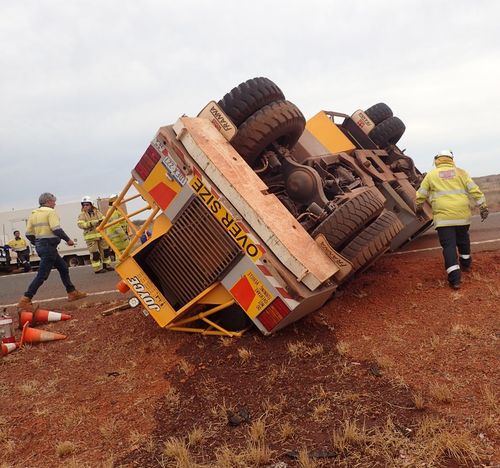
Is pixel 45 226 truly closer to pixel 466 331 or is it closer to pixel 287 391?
pixel 287 391

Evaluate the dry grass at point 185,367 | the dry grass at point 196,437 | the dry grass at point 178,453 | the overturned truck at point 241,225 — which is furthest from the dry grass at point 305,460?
the dry grass at point 185,367

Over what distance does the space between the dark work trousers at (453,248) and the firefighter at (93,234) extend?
22.4 ft

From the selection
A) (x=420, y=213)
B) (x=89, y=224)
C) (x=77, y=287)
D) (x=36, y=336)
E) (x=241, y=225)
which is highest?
(x=241, y=225)

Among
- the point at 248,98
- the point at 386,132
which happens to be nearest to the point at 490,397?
the point at 248,98

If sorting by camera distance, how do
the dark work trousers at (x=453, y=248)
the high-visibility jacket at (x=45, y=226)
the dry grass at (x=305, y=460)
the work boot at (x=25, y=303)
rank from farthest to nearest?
1. the high-visibility jacket at (x=45, y=226)
2. the work boot at (x=25, y=303)
3. the dark work trousers at (x=453, y=248)
4. the dry grass at (x=305, y=460)

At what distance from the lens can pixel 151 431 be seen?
11.1ft

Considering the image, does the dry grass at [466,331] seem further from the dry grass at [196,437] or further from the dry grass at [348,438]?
the dry grass at [196,437]

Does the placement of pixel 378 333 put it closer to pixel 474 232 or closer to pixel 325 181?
pixel 325 181

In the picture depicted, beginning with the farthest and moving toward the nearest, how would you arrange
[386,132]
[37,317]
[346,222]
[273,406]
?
1. [386,132]
2. [37,317]
3. [346,222]
4. [273,406]

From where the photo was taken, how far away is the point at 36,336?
5820 mm

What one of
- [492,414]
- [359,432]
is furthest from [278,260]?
[492,414]

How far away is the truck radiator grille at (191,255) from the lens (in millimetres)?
4617

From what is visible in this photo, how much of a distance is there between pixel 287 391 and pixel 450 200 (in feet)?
10.4

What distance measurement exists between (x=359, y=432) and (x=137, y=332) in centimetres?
334
